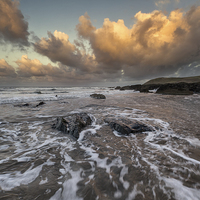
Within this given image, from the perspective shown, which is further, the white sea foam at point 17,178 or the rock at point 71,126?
the rock at point 71,126

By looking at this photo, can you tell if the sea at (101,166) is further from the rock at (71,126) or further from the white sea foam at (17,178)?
the rock at (71,126)

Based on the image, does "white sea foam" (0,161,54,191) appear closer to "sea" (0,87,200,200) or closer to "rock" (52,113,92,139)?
"sea" (0,87,200,200)

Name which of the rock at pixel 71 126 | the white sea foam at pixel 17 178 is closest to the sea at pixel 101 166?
the white sea foam at pixel 17 178

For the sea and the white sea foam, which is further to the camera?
the white sea foam

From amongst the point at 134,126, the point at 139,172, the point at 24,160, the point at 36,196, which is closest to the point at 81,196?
the point at 36,196

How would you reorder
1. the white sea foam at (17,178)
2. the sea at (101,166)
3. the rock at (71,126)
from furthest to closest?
the rock at (71,126)
the white sea foam at (17,178)
the sea at (101,166)

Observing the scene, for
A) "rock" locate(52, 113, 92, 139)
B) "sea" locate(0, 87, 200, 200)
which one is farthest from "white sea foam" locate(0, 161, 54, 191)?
"rock" locate(52, 113, 92, 139)

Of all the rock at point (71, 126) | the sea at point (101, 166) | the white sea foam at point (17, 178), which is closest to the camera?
the sea at point (101, 166)

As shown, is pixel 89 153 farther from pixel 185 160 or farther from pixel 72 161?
pixel 185 160

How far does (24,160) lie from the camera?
7.47 ft

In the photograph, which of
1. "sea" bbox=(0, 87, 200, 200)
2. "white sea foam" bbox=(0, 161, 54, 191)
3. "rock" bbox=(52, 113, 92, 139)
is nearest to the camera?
"sea" bbox=(0, 87, 200, 200)

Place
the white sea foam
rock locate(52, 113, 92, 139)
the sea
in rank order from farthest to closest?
rock locate(52, 113, 92, 139)
the white sea foam
the sea

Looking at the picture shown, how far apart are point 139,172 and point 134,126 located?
1939 mm

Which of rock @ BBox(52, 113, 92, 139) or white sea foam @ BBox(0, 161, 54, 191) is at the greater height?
rock @ BBox(52, 113, 92, 139)
